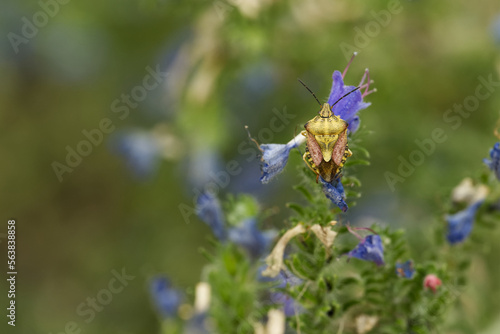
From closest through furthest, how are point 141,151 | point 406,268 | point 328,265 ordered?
1. point 328,265
2. point 406,268
3. point 141,151

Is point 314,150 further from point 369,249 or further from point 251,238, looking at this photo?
point 251,238

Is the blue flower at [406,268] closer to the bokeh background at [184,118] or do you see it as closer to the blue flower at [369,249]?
the blue flower at [369,249]

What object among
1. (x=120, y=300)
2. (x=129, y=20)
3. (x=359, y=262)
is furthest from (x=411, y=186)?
(x=129, y=20)

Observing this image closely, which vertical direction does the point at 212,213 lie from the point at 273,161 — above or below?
above

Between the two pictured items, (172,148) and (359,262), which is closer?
(359,262)

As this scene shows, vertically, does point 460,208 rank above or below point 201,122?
below

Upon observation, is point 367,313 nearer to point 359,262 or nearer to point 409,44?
point 359,262

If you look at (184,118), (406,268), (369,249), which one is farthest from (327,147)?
(184,118)
